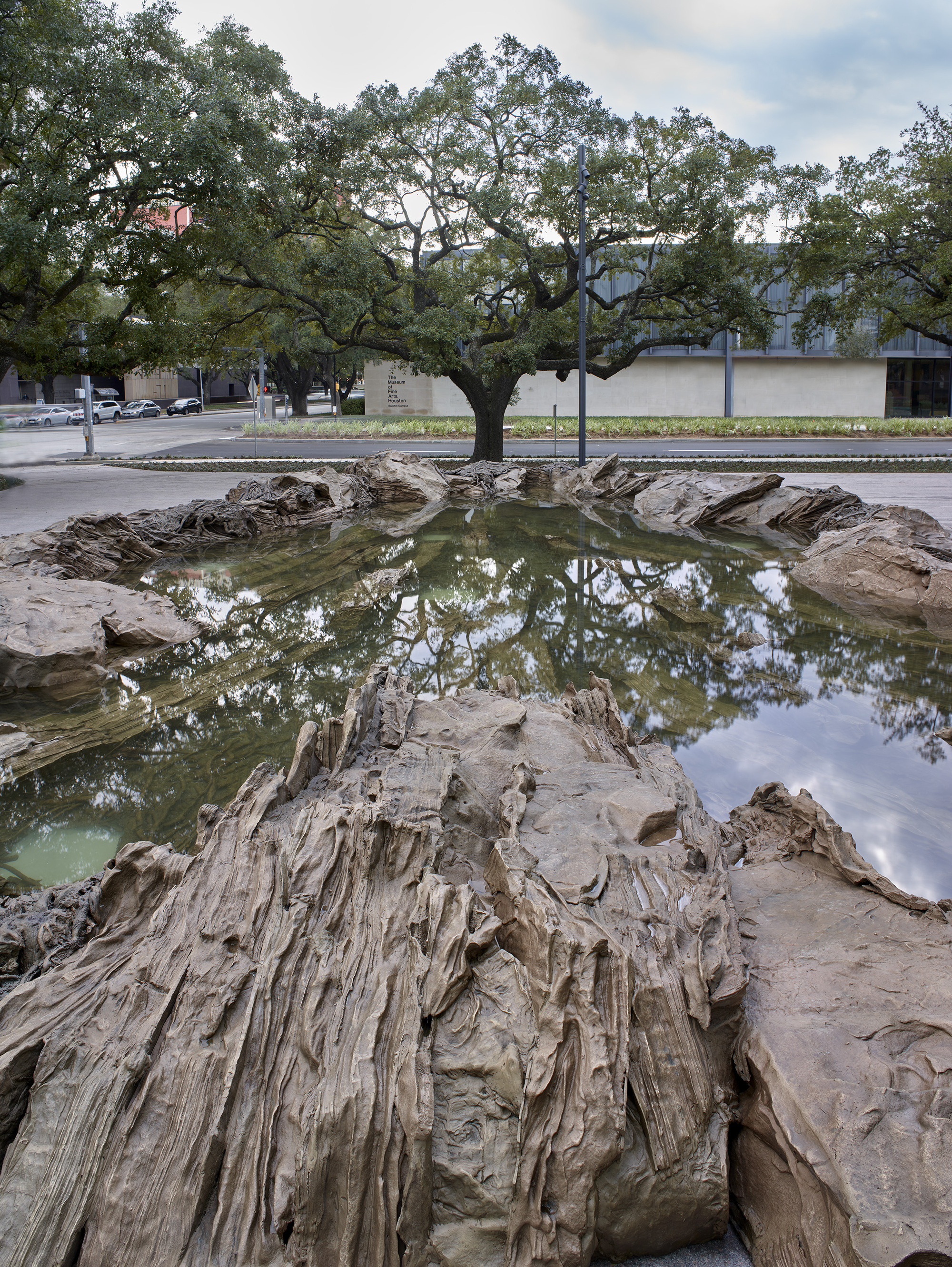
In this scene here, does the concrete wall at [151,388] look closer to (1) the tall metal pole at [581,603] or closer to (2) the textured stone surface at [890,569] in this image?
(1) the tall metal pole at [581,603]

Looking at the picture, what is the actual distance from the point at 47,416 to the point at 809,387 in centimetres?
3181

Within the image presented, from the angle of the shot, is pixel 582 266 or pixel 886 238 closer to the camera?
pixel 582 266

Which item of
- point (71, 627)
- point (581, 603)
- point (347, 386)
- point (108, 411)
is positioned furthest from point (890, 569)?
point (347, 386)

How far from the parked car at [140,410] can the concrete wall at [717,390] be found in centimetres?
1881

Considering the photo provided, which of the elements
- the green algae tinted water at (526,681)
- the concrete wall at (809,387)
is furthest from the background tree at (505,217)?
the concrete wall at (809,387)

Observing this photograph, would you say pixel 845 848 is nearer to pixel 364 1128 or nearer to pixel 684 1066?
pixel 684 1066

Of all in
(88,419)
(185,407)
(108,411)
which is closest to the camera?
(88,419)

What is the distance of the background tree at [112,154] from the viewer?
488 inches

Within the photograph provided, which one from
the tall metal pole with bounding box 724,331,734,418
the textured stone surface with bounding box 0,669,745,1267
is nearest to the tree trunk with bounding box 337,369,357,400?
the tall metal pole with bounding box 724,331,734,418

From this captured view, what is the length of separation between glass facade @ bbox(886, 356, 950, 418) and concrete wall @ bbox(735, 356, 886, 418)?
1.29m

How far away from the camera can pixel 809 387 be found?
128 ft

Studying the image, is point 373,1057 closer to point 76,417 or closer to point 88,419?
point 88,419

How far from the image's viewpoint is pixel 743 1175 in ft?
6.50

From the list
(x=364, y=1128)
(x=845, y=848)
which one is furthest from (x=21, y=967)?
(x=845, y=848)
